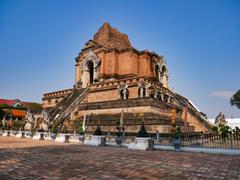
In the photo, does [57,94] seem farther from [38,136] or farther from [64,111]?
[38,136]

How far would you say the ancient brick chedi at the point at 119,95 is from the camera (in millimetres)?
21125

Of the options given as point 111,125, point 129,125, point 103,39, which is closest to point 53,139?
point 111,125

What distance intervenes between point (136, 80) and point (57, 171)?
65.9ft

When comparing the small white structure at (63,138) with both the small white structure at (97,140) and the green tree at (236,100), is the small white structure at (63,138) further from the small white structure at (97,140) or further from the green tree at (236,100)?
the green tree at (236,100)

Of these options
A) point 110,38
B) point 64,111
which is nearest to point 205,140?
point 64,111

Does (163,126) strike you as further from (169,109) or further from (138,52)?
(138,52)

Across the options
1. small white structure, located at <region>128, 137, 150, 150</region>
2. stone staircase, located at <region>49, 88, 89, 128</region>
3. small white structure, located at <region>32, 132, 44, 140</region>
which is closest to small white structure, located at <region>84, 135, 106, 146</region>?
small white structure, located at <region>128, 137, 150, 150</region>

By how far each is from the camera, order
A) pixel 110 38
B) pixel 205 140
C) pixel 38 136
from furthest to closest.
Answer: pixel 110 38 → pixel 38 136 → pixel 205 140

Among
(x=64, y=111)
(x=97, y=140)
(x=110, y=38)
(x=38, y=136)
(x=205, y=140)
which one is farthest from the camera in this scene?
(x=110, y=38)

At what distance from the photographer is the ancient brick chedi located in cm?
2112

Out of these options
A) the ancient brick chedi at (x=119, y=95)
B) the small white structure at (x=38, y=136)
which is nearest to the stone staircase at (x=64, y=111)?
the ancient brick chedi at (x=119, y=95)

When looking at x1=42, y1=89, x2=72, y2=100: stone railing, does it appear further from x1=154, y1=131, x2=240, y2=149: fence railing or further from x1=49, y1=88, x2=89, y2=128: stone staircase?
x1=154, y1=131, x2=240, y2=149: fence railing

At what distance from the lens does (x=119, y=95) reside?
26.0 m

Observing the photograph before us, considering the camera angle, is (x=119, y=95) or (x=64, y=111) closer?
(x=64, y=111)
